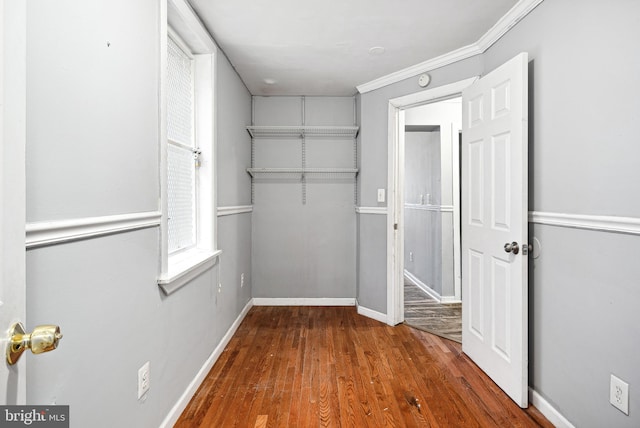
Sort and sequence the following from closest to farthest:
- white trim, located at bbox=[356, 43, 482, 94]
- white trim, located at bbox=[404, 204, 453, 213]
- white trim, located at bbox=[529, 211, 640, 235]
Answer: white trim, located at bbox=[529, 211, 640, 235] < white trim, located at bbox=[356, 43, 482, 94] < white trim, located at bbox=[404, 204, 453, 213]

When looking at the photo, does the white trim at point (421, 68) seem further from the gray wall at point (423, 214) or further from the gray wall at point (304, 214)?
the gray wall at point (423, 214)

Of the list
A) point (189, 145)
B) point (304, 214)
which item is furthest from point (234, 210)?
point (304, 214)

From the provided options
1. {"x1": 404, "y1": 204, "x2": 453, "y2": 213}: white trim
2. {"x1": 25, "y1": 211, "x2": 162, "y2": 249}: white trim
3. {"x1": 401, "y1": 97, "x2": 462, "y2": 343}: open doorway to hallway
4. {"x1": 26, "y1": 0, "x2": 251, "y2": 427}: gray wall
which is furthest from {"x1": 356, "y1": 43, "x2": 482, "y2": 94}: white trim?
{"x1": 25, "y1": 211, "x2": 162, "y2": 249}: white trim

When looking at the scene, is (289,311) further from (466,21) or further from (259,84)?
(466,21)

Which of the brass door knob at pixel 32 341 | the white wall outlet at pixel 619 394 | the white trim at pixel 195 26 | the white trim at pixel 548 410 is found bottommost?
the white trim at pixel 548 410

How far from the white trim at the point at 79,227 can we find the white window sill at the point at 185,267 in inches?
12.5

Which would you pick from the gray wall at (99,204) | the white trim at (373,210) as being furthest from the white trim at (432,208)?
the gray wall at (99,204)

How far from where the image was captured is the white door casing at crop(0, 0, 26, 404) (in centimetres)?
63

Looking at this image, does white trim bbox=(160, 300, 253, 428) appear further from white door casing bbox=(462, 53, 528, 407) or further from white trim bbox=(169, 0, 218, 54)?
white trim bbox=(169, 0, 218, 54)

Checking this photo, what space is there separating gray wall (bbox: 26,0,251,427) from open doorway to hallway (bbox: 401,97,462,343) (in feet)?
8.33

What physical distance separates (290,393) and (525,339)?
1392mm

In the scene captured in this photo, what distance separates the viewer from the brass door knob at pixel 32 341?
644 millimetres

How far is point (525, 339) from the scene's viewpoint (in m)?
1.85

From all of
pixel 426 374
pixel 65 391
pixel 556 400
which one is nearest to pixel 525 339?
pixel 556 400
